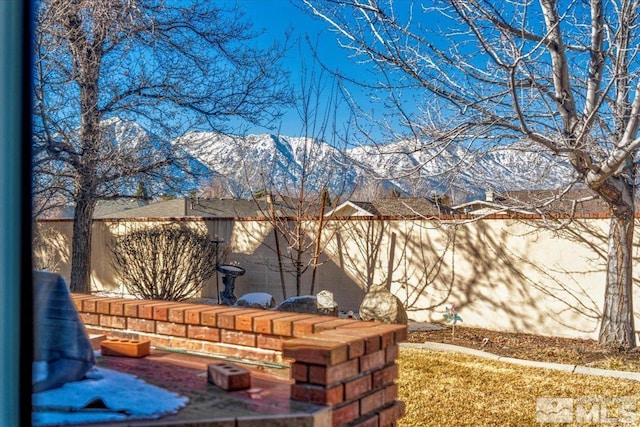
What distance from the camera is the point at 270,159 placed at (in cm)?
897

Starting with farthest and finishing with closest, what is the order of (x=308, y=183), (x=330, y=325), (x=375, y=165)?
(x=308, y=183) → (x=375, y=165) → (x=330, y=325)

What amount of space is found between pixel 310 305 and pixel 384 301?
0.88 metres

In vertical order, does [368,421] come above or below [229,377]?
below

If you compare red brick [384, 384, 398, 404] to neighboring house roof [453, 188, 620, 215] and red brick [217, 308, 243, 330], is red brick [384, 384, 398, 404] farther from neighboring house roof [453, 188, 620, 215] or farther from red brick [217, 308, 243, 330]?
neighboring house roof [453, 188, 620, 215]

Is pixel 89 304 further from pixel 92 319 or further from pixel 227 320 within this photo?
pixel 227 320

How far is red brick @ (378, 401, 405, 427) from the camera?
6.64 feet

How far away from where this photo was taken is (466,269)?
7176 mm

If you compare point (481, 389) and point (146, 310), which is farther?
point (481, 389)

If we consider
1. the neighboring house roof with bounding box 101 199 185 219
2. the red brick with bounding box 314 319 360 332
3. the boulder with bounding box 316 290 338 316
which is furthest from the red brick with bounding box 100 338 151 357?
the neighboring house roof with bounding box 101 199 185 219

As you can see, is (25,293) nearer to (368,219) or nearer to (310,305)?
(310,305)
